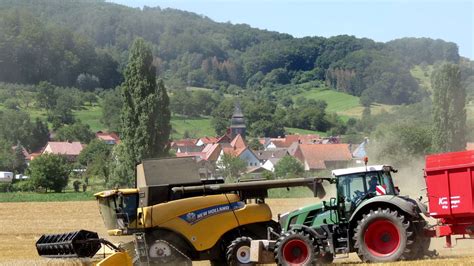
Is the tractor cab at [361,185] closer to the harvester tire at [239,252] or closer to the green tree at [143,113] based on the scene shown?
the harvester tire at [239,252]

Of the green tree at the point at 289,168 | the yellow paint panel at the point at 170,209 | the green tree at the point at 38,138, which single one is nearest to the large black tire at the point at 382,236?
the yellow paint panel at the point at 170,209

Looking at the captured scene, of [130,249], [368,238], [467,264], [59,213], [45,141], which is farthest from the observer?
[45,141]

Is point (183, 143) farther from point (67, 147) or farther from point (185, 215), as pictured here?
point (185, 215)

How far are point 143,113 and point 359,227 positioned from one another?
48.4 meters

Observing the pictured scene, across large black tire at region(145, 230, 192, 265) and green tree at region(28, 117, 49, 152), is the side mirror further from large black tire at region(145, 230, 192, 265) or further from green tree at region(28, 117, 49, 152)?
green tree at region(28, 117, 49, 152)

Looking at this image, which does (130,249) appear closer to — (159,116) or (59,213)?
(59,213)

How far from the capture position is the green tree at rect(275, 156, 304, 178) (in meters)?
101

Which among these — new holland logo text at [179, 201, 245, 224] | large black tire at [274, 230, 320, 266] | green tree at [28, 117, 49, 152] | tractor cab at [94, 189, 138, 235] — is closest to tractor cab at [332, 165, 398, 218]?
large black tire at [274, 230, 320, 266]

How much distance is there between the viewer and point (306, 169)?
372 ft

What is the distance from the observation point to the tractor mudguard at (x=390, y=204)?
19.9m

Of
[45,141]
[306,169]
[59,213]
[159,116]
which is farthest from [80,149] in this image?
[59,213]

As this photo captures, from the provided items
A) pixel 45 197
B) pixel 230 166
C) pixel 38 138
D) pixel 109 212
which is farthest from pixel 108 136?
pixel 109 212

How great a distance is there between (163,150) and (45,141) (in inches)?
4436

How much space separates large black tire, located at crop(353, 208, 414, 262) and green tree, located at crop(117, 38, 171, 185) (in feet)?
147
